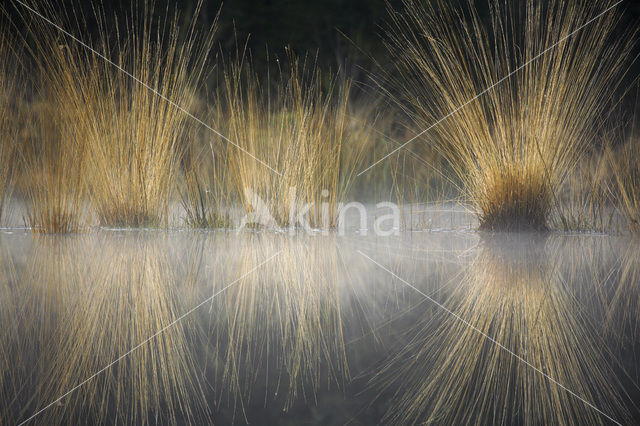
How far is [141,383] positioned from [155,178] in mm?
2766

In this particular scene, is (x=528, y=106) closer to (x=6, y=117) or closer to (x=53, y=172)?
(x=53, y=172)

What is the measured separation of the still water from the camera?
2.43 ft

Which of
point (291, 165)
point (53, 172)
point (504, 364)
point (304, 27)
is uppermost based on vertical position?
point (304, 27)

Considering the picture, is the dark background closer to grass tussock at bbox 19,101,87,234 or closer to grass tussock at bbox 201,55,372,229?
grass tussock at bbox 201,55,372,229

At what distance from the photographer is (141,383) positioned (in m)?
0.82

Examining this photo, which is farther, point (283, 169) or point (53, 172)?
point (283, 169)

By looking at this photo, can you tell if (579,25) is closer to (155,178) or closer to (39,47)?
(155,178)

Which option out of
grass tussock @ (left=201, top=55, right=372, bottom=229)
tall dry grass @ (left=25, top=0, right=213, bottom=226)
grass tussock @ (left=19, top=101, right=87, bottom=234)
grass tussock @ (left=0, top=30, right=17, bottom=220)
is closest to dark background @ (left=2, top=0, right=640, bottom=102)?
grass tussock @ (left=201, top=55, right=372, bottom=229)

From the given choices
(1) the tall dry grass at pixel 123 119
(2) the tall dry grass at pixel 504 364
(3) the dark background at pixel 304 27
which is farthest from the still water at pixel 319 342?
(3) the dark background at pixel 304 27

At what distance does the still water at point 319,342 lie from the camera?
74 centimetres

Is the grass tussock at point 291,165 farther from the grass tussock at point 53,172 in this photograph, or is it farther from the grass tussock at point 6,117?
the grass tussock at point 6,117

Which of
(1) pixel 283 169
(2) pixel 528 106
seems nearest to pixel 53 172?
(1) pixel 283 169

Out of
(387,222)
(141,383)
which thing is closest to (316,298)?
(141,383)

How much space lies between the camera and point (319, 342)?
1029mm
